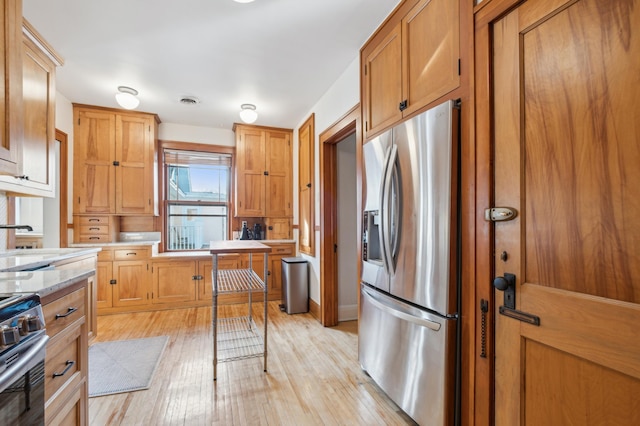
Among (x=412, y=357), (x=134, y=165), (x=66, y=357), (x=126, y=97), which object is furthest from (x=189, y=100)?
(x=412, y=357)

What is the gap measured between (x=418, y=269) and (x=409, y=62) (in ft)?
4.34

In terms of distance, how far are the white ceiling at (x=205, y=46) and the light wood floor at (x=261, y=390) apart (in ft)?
8.92

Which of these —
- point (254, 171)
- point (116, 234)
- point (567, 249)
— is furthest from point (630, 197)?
point (116, 234)

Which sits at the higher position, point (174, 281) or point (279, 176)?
point (279, 176)

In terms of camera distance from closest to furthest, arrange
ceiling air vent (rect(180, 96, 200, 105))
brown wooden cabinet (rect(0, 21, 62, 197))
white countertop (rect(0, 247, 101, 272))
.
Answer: white countertop (rect(0, 247, 101, 272))
brown wooden cabinet (rect(0, 21, 62, 197))
ceiling air vent (rect(180, 96, 200, 105))

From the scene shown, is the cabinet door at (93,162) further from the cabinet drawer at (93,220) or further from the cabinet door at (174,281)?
the cabinet door at (174,281)

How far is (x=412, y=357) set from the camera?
64.7 inches

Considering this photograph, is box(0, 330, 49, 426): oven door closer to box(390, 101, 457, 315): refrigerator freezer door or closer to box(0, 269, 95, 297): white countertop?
box(0, 269, 95, 297): white countertop

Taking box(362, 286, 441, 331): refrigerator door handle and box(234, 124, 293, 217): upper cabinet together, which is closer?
box(362, 286, 441, 331): refrigerator door handle

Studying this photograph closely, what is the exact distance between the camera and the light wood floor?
176 cm

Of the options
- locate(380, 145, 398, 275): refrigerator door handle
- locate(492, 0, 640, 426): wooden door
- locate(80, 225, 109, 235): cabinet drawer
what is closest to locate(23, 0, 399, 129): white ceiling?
locate(380, 145, 398, 275): refrigerator door handle

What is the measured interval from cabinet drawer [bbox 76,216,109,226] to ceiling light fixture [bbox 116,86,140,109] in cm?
157

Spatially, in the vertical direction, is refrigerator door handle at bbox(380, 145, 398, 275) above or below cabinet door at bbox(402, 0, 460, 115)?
below

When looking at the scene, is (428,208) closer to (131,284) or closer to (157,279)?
(157,279)
